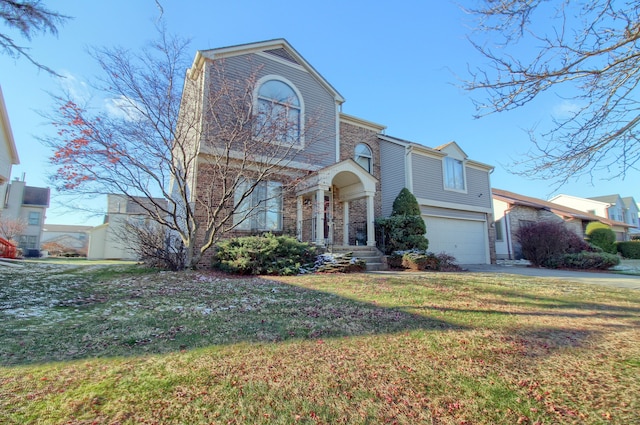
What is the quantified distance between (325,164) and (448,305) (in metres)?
8.27

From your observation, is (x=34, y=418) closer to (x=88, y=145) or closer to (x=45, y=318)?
(x=45, y=318)

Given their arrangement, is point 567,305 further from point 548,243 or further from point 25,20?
point 548,243

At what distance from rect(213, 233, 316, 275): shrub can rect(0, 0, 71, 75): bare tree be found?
5.17 meters

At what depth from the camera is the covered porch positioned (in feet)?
34.6

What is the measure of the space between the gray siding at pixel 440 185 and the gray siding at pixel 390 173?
0.58m

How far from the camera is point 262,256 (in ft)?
27.2

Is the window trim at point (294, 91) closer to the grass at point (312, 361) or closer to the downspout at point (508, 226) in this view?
the grass at point (312, 361)

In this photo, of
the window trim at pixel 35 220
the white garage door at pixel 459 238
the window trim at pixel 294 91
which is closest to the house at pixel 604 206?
the white garage door at pixel 459 238

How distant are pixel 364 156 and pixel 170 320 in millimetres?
11847

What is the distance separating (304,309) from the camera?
427cm

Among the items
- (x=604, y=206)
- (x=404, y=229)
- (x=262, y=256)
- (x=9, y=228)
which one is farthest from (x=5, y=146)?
(x=604, y=206)

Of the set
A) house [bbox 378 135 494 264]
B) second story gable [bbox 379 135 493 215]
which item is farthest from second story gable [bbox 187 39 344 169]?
house [bbox 378 135 494 264]

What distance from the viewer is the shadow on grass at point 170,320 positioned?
279 centimetres

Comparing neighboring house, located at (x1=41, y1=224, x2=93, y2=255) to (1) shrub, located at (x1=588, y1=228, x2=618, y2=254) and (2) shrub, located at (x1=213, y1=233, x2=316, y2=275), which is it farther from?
Answer: (1) shrub, located at (x1=588, y1=228, x2=618, y2=254)
